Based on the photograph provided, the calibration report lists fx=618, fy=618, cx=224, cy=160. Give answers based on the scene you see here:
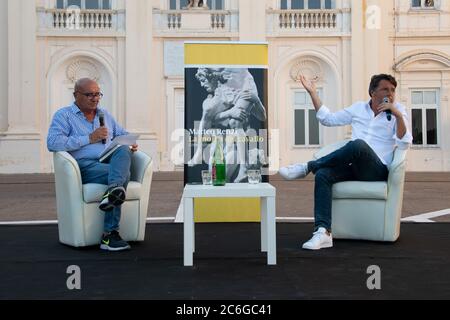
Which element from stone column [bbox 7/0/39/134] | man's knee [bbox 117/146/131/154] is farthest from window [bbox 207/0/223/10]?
man's knee [bbox 117/146/131/154]

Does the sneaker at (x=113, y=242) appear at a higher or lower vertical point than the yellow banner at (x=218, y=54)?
lower

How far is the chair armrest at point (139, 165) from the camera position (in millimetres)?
5578

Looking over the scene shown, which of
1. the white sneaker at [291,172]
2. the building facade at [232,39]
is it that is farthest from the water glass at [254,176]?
the building facade at [232,39]

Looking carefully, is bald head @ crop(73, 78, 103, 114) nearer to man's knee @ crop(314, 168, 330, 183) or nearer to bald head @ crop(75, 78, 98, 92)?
bald head @ crop(75, 78, 98, 92)

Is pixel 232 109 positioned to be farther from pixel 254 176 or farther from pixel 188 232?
pixel 188 232

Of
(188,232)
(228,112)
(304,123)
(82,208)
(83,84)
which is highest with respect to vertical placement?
(304,123)

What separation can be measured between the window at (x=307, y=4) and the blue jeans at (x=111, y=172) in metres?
16.9

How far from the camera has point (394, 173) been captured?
17.6ft

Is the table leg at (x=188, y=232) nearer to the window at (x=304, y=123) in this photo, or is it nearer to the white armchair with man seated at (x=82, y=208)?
the white armchair with man seated at (x=82, y=208)

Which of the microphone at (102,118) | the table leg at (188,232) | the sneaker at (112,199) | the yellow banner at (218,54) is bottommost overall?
the table leg at (188,232)

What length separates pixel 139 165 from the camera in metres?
5.64

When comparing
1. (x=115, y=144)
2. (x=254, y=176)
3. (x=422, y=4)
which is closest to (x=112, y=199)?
(x=115, y=144)

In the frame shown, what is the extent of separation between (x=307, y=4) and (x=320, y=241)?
17282 mm

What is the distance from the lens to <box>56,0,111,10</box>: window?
20.5 m
